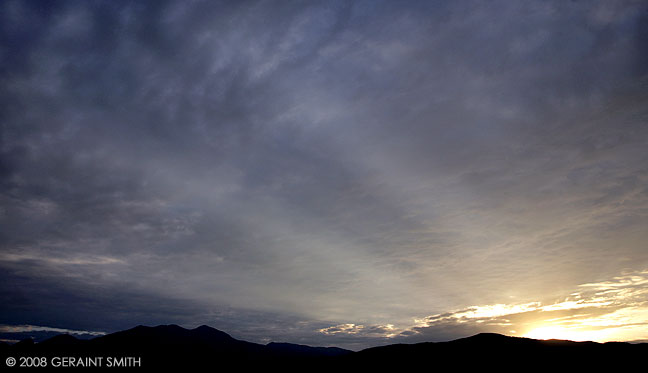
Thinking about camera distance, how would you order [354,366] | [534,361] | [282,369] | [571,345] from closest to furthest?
[534,361]
[571,345]
[354,366]
[282,369]

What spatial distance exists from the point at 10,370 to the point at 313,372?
605 feet

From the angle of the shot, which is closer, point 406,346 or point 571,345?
point 571,345

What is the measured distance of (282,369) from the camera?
7407 inches

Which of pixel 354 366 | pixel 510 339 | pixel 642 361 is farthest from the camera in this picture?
pixel 354 366

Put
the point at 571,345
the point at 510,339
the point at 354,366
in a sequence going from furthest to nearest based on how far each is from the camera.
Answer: the point at 354,366 → the point at 510,339 → the point at 571,345

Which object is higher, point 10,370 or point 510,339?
point 510,339

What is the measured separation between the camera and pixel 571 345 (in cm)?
13588

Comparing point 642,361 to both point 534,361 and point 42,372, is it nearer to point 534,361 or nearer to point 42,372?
point 534,361

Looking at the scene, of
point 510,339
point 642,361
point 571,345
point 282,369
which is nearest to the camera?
point 642,361

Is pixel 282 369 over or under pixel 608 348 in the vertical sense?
under

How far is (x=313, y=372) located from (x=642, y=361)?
131996 millimetres

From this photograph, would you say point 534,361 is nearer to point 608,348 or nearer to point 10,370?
point 608,348

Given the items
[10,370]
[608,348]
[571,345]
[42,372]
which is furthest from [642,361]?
[10,370]

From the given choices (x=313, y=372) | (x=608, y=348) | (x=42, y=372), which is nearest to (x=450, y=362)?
(x=608, y=348)
